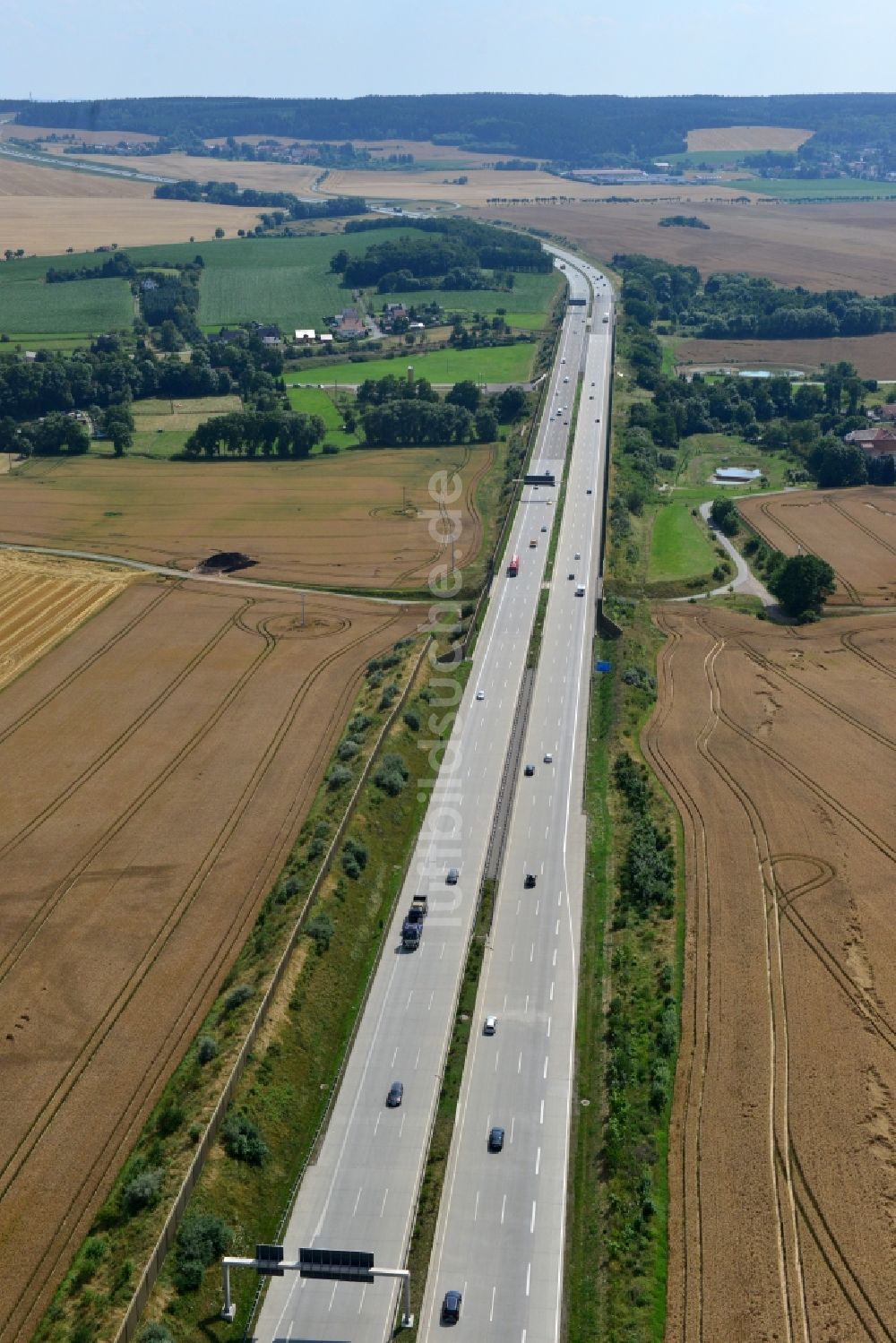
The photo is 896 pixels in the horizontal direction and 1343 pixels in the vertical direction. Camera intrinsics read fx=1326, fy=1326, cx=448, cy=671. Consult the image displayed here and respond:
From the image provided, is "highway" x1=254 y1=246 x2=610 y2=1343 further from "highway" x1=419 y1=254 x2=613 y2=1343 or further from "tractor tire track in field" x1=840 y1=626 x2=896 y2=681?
"tractor tire track in field" x1=840 y1=626 x2=896 y2=681

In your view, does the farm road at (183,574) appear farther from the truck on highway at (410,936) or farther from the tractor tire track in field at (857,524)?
the truck on highway at (410,936)

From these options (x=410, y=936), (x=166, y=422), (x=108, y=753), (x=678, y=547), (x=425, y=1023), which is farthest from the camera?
(x=166, y=422)

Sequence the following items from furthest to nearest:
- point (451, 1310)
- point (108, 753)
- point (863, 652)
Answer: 1. point (863, 652)
2. point (108, 753)
3. point (451, 1310)

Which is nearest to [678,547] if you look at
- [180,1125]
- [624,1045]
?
[624,1045]

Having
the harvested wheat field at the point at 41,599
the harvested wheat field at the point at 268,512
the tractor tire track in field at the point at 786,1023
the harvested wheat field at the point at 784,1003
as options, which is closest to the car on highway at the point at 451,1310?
the harvested wheat field at the point at 784,1003

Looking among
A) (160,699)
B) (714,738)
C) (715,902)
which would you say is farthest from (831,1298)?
(160,699)

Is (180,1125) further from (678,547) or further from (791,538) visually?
(791,538)

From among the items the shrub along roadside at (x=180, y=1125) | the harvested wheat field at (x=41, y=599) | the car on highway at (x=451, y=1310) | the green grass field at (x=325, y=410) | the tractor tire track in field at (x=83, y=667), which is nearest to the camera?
the shrub along roadside at (x=180, y=1125)
